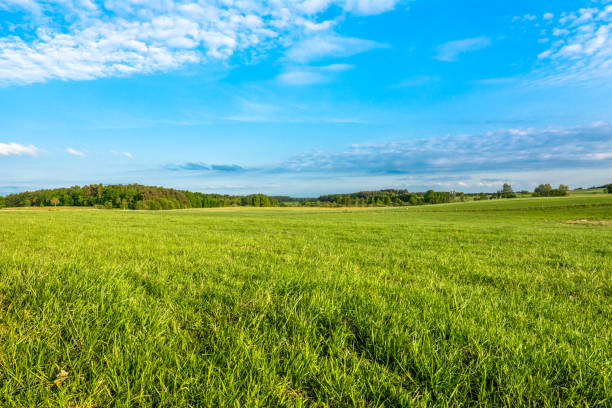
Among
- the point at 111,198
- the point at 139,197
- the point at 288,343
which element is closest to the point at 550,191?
the point at 288,343

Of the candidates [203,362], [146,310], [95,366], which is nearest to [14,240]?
[146,310]

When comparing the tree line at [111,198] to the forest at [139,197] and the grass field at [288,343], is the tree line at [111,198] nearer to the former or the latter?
the forest at [139,197]

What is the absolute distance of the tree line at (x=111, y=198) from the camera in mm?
127750

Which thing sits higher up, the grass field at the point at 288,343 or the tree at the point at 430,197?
the tree at the point at 430,197

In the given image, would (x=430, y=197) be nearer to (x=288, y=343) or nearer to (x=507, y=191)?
(x=507, y=191)

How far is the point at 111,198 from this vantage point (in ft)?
437

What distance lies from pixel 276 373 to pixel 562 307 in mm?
4084

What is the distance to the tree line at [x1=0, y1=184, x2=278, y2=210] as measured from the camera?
127750 millimetres

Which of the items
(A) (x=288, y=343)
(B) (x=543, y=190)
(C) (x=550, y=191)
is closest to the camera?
(A) (x=288, y=343)

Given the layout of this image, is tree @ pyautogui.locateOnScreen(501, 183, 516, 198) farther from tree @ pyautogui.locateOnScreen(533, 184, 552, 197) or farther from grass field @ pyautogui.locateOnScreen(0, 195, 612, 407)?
grass field @ pyautogui.locateOnScreen(0, 195, 612, 407)

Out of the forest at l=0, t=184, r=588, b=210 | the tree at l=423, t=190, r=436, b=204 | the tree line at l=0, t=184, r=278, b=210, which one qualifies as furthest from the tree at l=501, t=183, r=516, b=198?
the tree line at l=0, t=184, r=278, b=210

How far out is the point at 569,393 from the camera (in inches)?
76.8

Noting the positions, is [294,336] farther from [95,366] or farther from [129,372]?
[95,366]

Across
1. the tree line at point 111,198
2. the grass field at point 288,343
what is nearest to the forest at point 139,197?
the tree line at point 111,198
